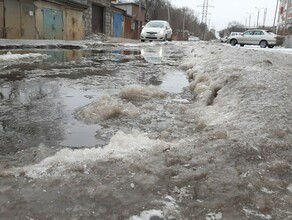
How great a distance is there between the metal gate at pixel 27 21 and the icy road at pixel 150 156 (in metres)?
17.6

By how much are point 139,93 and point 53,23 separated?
67.8 ft

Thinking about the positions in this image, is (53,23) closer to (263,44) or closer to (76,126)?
(263,44)

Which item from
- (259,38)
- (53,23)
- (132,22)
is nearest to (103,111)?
(53,23)

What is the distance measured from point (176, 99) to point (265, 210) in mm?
2869

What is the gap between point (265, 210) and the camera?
1.63m

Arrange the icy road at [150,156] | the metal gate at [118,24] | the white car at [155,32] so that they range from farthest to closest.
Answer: the metal gate at [118,24], the white car at [155,32], the icy road at [150,156]

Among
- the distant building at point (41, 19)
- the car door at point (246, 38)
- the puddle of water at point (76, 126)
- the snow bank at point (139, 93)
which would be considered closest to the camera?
the puddle of water at point (76, 126)

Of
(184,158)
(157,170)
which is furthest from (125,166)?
(184,158)

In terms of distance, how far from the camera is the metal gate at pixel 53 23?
880 inches

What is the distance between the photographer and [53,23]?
75.9ft

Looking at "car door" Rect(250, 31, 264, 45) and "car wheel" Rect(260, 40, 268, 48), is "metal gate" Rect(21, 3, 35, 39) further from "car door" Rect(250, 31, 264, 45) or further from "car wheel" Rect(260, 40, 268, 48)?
"car wheel" Rect(260, 40, 268, 48)

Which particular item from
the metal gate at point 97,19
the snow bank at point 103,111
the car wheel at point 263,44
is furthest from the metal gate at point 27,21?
the snow bank at point 103,111

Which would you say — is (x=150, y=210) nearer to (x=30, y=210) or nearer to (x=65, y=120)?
(x=30, y=210)

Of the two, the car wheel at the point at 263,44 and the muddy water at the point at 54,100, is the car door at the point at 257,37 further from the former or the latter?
the muddy water at the point at 54,100
